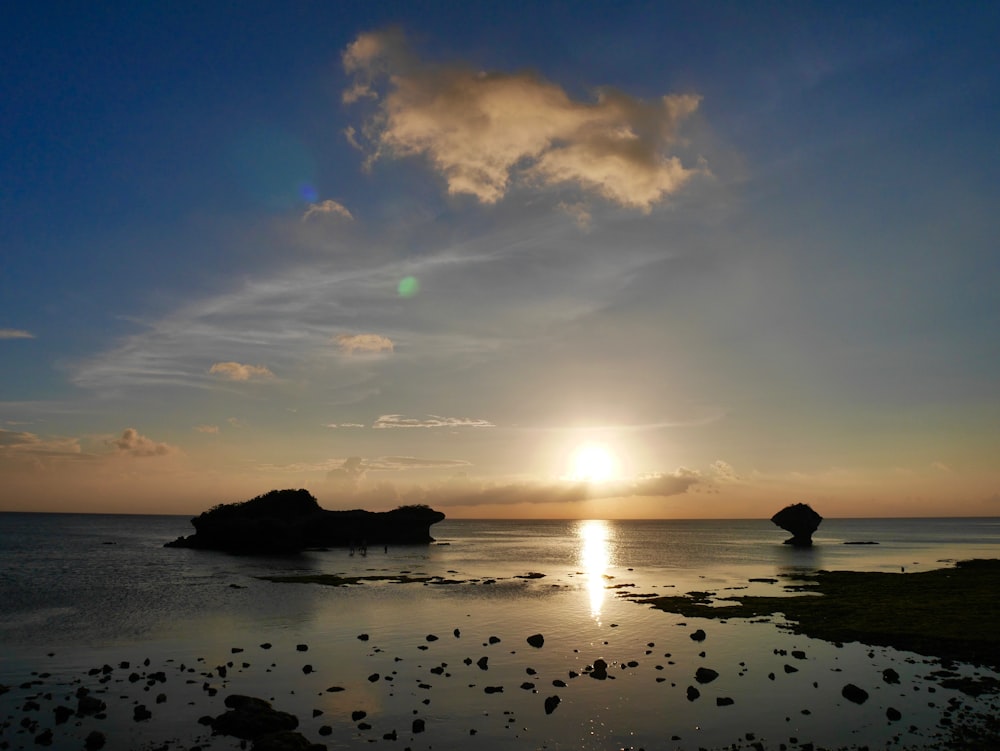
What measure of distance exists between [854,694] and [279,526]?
13515 cm

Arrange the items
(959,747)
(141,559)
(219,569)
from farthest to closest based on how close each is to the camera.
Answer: (141,559), (219,569), (959,747)

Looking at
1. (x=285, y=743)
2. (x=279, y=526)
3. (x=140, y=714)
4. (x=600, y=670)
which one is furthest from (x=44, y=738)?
(x=279, y=526)

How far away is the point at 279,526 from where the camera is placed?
476 feet

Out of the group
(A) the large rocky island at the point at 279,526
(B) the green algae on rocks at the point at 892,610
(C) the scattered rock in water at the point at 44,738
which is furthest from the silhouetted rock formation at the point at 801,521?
(C) the scattered rock in water at the point at 44,738

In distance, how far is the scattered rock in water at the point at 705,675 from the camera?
32656mm

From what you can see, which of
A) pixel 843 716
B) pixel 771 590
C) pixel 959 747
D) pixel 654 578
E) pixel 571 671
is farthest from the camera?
pixel 654 578

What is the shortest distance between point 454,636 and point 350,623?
1018 centimetres

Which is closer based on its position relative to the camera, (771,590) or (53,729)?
(53,729)

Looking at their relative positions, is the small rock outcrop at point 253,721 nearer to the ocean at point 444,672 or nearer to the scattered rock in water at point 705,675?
the ocean at point 444,672

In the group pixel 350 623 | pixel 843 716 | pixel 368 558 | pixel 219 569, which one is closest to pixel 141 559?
pixel 219 569

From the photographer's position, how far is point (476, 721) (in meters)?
26.4

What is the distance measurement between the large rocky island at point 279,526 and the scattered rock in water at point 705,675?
403 feet

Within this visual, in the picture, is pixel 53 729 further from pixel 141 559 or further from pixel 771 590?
pixel 141 559

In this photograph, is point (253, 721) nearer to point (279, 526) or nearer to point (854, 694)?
point (854, 694)
